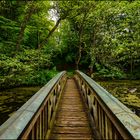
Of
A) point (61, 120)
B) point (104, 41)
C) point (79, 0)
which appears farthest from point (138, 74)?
point (61, 120)

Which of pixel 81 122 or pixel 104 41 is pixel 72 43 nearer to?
pixel 104 41

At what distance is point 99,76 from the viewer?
26984mm

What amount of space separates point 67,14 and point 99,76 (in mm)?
10359

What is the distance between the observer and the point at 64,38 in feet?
109

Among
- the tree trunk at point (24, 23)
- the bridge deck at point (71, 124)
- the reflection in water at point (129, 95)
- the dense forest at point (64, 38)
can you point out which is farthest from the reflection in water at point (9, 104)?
the reflection in water at point (129, 95)

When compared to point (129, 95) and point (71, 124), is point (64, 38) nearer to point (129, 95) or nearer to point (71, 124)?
point (129, 95)

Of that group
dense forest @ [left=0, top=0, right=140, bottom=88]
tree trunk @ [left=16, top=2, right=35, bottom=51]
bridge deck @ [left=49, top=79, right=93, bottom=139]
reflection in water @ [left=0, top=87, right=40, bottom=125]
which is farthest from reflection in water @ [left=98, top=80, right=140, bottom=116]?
tree trunk @ [left=16, top=2, right=35, bottom=51]

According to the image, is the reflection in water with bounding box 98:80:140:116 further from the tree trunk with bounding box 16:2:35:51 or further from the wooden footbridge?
the tree trunk with bounding box 16:2:35:51

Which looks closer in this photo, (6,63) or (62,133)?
(62,133)

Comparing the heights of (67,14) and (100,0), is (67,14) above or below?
below

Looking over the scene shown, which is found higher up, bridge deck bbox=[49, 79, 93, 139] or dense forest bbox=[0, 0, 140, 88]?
dense forest bbox=[0, 0, 140, 88]

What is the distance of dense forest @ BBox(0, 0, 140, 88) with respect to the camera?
16.5m

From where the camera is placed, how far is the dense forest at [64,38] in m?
16.5

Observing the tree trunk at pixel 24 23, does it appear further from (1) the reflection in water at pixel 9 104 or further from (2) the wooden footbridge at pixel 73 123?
(2) the wooden footbridge at pixel 73 123
